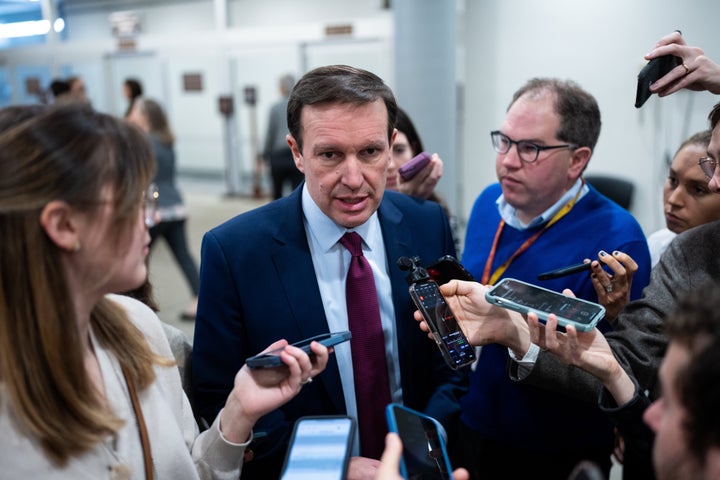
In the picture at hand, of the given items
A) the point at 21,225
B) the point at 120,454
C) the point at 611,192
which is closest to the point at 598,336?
the point at 120,454

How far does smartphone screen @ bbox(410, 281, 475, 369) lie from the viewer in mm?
1415

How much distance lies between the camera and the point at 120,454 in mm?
1132

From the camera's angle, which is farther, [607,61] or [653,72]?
[607,61]

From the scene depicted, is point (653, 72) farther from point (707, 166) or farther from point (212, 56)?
point (212, 56)

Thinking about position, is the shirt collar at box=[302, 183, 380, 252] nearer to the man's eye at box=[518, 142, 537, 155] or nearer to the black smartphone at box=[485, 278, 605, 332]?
the black smartphone at box=[485, 278, 605, 332]

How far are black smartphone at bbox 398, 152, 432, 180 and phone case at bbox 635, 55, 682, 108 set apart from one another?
0.84 meters

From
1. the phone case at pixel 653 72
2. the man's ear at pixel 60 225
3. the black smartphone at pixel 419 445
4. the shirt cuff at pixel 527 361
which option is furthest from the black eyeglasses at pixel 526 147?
the man's ear at pixel 60 225

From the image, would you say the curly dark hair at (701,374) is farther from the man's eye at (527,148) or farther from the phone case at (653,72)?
the man's eye at (527,148)

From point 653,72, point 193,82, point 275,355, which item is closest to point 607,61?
point 653,72

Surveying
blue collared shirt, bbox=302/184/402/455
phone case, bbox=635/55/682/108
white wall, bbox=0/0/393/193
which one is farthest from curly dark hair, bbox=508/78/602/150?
white wall, bbox=0/0/393/193

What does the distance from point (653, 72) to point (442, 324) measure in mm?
824

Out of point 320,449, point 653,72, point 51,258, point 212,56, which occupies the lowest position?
point 320,449

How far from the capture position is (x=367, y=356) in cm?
152

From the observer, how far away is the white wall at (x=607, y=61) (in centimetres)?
429
